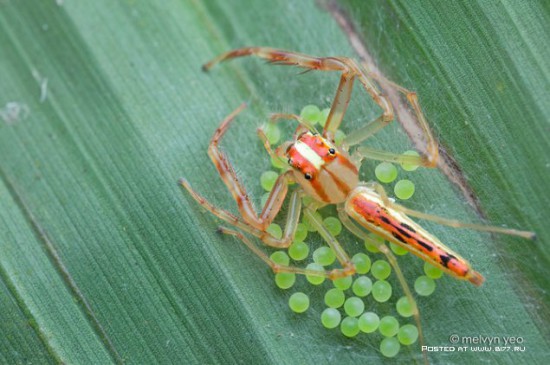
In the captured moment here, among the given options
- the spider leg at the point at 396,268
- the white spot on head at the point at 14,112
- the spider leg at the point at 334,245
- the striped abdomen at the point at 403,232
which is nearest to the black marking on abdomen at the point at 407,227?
the striped abdomen at the point at 403,232

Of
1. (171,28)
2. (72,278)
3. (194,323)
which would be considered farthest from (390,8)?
(72,278)

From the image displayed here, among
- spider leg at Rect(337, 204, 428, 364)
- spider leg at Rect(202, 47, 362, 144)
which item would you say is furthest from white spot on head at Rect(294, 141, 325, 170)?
spider leg at Rect(337, 204, 428, 364)

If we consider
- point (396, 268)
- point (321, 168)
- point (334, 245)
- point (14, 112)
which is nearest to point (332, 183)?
point (321, 168)

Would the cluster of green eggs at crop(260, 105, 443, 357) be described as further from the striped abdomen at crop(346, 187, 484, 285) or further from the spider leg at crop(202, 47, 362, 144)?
the spider leg at crop(202, 47, 362, 144)

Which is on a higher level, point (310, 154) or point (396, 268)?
point (310, 154)

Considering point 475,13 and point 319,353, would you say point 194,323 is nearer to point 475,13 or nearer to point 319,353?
point 319,353

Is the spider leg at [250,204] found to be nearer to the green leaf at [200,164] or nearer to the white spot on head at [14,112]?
the green leaf at [200,164]

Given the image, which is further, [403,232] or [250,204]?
[250,204]

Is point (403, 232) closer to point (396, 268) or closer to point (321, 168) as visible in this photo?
point (396, 268)
